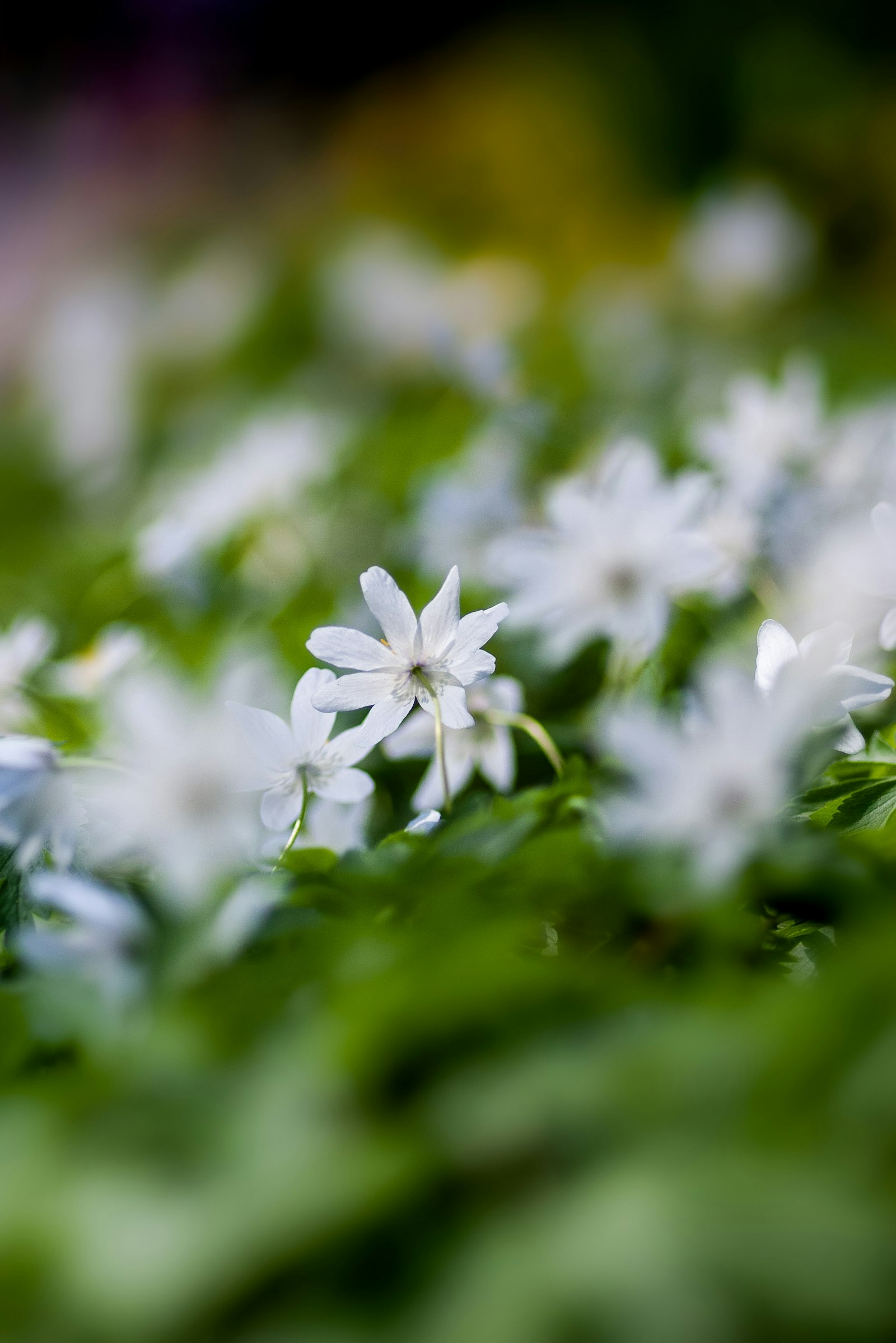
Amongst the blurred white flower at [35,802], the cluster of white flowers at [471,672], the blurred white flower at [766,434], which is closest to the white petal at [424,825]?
the cluster of white flowers at [471,672]

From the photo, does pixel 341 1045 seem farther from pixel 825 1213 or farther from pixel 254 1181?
pixel 825 1213

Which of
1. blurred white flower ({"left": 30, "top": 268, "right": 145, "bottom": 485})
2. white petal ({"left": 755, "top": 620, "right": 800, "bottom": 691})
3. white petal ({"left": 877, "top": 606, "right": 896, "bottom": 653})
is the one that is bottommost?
blurred white flower ({"left": 30, "top": 268, "right": 145, "bottom": 485})

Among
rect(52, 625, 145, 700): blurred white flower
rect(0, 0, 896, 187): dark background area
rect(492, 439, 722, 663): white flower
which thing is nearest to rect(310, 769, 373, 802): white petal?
rect(492, 439, 722, 663): white flower

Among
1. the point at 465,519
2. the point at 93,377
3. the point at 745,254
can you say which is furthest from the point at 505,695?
the point at 93,377

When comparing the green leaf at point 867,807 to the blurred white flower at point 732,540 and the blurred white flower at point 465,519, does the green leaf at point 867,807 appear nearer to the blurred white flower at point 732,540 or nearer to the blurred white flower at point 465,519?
the blurred white flower at point 732,540

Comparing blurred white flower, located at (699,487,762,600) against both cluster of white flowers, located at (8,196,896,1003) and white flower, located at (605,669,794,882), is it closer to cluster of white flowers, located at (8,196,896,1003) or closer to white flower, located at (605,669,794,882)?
cluster of white flowers, located at (8,196,896,1003)

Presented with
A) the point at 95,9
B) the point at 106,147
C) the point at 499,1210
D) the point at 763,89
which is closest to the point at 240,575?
the point at 499,1210
